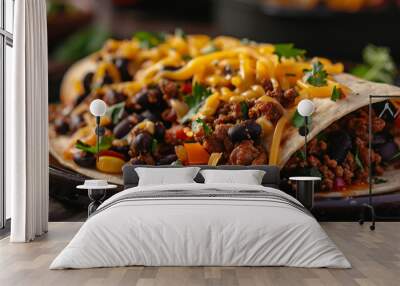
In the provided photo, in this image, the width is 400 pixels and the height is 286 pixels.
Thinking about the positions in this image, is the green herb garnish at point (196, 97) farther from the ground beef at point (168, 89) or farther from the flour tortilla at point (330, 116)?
the flour tortilla at point (330, 116)

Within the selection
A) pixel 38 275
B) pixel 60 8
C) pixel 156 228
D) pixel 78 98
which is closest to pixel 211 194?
pixel 156 228

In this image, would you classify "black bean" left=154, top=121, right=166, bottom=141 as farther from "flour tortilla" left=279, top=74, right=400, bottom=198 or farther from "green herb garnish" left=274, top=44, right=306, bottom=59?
"green herb garnish" left=274, top=44, right=306, bottom=59

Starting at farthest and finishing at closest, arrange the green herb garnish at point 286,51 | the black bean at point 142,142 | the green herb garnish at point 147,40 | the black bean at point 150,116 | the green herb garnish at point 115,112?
the green herb garnish at point 147,40 < the green herb garnish at point 286,51 < the green herb garnish at point 115,112 < the black bean at point 150,116 < the black bean at point 142,142

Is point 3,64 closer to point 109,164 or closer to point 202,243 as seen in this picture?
point 109,164

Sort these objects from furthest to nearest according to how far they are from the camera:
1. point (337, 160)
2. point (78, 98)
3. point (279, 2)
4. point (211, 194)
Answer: point (279, 2) < point (78, 98) < point (337, 160) < point (211, 194)

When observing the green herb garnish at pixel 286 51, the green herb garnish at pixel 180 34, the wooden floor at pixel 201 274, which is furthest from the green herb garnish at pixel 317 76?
the wooden floor at pixel 201 274

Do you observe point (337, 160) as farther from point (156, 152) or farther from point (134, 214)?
point (134, 214)
